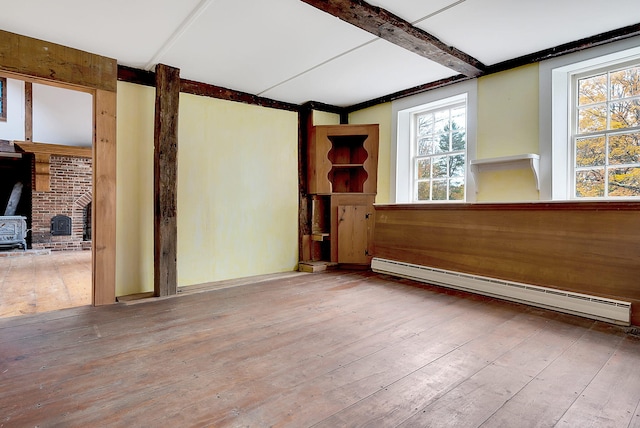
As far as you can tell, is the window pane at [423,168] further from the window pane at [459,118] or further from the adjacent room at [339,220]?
the window pane at [459,118]

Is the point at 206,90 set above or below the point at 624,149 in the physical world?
above

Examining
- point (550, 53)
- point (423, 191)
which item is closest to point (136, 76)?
point (423, 191)

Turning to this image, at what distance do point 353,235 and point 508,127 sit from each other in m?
2.38

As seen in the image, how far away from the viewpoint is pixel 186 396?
1623mm

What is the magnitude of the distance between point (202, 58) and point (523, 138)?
11.2ft

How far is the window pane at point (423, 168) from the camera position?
454 centimetres

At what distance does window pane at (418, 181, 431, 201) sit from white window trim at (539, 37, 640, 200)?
1.41 meters

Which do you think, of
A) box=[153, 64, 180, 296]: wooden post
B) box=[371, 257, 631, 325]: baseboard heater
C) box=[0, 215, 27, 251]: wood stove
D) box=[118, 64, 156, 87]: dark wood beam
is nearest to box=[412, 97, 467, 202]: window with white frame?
box=[371, 257, 631, 325]: baseboard heater

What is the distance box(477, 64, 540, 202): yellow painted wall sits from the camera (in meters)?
3.42

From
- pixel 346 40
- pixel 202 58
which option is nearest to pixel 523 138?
pixel 346 40

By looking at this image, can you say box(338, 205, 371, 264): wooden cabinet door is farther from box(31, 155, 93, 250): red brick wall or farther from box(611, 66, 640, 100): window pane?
box(31, 155, 93, 250): red brick wall

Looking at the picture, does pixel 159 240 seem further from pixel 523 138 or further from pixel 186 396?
pixel 523 138

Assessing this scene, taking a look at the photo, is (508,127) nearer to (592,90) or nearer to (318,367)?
(592,90)

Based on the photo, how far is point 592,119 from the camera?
3.23 m
